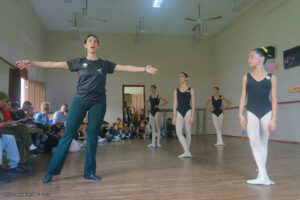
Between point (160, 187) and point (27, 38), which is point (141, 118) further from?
point (160, 187)

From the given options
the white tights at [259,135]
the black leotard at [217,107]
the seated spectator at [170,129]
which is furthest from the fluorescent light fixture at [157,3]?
the white tights at [259,135]

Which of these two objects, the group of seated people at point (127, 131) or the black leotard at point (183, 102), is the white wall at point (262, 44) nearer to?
the group of seated people at point (127, 131)

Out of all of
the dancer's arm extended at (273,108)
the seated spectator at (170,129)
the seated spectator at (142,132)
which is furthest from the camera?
the seated spectator at (170,129)

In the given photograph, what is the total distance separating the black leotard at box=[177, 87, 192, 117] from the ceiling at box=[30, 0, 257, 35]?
488 cm

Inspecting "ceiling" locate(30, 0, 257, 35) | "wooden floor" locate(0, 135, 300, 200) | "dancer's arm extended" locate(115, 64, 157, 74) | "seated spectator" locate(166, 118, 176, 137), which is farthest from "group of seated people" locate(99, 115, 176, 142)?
"dancer's arm extended" locate(115, 64, 157, 74)

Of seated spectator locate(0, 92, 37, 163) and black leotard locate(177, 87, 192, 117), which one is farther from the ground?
black leotard locate(177, 87, 192, 117)

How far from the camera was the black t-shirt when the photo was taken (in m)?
2.38

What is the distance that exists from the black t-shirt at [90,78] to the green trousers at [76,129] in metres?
0.07

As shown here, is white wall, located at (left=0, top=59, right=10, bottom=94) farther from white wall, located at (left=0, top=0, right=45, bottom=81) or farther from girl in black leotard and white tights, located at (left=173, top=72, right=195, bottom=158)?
girl in black leotard and white tights, located at (left=173, top=72, right=195, bottom=158)

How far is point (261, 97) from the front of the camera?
2244mm

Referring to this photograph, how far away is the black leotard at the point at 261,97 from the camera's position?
224 cm

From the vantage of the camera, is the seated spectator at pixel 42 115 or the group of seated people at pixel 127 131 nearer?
the seated spectator at pixel 42 115

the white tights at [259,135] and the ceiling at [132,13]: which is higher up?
the ceiling at [132,13]

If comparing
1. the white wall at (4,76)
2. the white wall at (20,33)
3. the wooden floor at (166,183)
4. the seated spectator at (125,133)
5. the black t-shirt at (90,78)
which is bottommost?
the seated spectator at (125,133)
